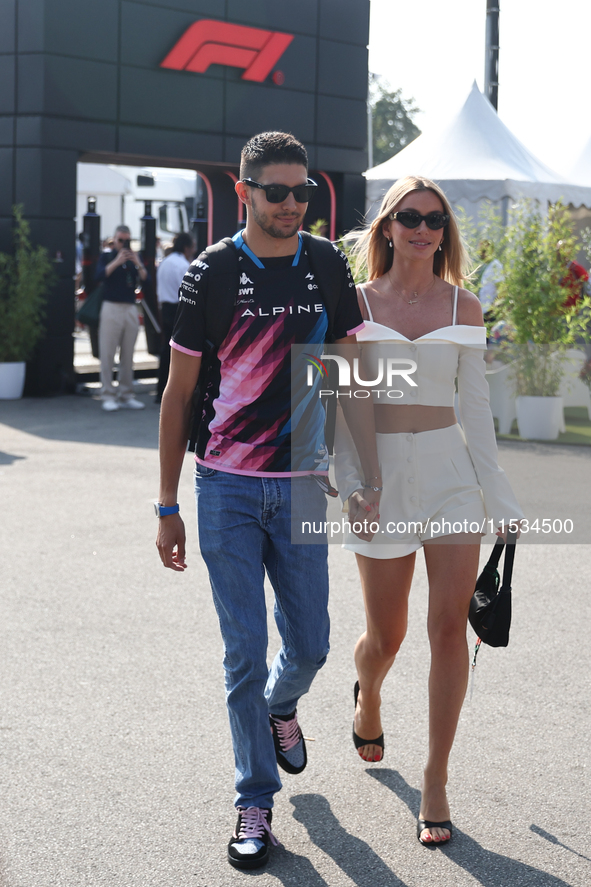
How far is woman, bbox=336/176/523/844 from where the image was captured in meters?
3.26

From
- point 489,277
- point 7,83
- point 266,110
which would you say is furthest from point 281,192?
point 266,110

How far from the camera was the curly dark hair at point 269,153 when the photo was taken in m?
3.09

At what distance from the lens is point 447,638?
128 inches

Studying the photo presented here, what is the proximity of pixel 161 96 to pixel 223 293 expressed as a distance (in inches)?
495

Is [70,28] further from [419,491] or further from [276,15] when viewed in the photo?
[419,491]

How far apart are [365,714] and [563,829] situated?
760 mm

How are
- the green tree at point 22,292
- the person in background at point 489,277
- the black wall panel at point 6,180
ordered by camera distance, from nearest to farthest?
the person in background at point 489,277, the green tree at point 22,292, the black wall panel at point 6,180

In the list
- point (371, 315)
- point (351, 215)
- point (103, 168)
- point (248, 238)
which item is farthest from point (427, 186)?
point (103, 168)

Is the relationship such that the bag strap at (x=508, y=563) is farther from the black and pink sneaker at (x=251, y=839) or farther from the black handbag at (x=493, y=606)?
the black and pink sneaker at (x=251, y=839)

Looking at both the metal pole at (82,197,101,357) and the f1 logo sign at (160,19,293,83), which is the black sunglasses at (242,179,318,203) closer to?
the f1 logo sign at (160,19,293,83)

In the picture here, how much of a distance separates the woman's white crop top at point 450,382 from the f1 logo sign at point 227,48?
12398 millimetres

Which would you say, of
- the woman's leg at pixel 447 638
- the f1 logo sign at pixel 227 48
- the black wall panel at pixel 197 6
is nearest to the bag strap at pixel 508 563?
the woman's leg at pixel 447 638

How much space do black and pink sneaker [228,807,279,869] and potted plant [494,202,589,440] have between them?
8.65m

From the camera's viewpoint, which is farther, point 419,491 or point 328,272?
point 419,491
